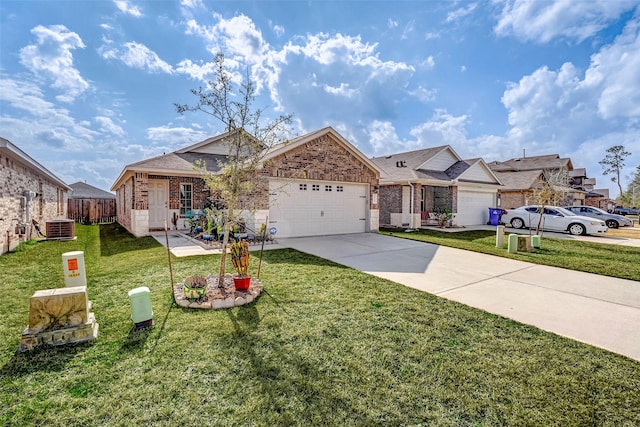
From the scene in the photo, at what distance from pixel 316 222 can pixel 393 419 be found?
1019 cm

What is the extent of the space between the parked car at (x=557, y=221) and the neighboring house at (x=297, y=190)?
8.18 metres

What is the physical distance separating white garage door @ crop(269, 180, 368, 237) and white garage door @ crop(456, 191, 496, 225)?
318 inches

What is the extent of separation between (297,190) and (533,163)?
117 ft

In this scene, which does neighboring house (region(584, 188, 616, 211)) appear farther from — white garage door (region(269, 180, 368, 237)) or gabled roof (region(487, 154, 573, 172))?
white garage door (region(269, 180, 368, 237))

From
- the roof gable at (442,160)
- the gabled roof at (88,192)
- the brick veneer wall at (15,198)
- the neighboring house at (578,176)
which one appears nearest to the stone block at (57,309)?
the brick veneer wall at (15,198)

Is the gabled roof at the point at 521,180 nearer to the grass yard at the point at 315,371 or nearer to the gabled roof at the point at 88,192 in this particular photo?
the grass yard at the point at 315,371

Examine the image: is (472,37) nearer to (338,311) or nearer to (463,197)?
(463,197)

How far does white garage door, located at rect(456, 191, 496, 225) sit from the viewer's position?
60.3 feet

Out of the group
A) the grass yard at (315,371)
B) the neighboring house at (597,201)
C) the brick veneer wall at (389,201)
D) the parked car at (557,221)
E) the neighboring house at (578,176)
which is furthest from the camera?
the neighboring house at (578,176)

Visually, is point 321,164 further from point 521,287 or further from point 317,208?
point 521,287

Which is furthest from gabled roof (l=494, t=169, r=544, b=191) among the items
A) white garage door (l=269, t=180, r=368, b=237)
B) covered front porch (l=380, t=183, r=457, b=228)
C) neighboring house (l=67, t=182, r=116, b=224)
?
neighboring house (l=67, t=182, r=116, b=224)

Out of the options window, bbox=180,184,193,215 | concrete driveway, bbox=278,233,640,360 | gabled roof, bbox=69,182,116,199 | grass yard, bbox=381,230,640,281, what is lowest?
concrete driveway, bbox=278,233,640,360

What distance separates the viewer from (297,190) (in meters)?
11.9

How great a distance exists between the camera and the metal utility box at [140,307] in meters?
3.78
